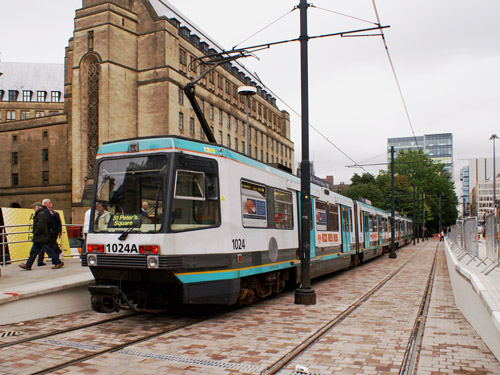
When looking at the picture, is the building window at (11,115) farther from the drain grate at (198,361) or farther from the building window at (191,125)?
the drain grate at (198,361)

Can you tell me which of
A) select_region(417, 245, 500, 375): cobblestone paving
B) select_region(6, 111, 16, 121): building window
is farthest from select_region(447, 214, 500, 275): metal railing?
select_region(6, 111, 16, 121): building window

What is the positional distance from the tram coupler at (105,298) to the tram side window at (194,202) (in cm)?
135

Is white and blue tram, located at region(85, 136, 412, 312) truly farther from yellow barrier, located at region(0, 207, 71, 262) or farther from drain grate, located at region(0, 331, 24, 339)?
yellow barrier, located at region(0, 207, 71, 262)

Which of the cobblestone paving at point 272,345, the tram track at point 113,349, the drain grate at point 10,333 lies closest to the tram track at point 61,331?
the cobblestone paving at point 272,345

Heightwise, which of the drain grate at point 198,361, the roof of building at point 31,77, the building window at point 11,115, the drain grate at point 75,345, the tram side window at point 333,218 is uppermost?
the roof of building at point 31,77

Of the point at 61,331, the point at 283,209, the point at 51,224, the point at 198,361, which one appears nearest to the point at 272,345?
the point at 198,361

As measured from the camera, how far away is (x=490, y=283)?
7918 mm

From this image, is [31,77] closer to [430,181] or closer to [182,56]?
[182,56]

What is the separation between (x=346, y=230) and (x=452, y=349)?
11689 millimetres

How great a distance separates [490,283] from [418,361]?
2.75 metres

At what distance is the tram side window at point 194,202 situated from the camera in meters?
7.77

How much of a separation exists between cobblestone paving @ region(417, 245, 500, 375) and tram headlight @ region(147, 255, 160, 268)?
3.94m

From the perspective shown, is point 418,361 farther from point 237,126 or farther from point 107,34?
point 237,126

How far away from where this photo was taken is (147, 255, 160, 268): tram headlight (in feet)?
24.3
